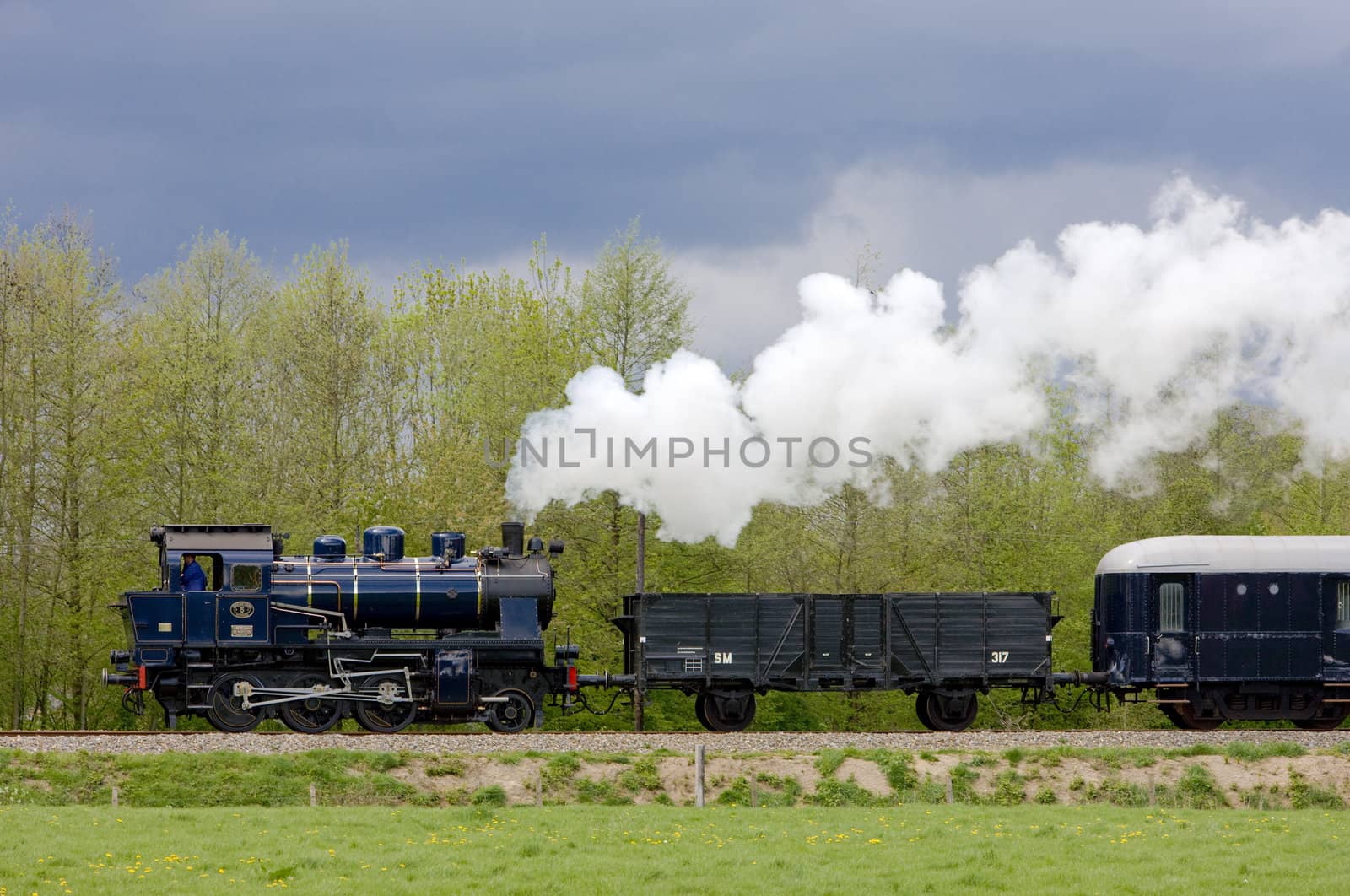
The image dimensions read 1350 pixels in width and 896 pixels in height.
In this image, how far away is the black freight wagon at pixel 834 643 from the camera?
77.2 feet

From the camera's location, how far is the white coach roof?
79.0ft

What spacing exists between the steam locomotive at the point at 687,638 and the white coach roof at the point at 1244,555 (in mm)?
31

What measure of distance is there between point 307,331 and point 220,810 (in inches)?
944

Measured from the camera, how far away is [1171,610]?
2414 centimetres

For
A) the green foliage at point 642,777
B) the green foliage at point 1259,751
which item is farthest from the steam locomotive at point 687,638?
the green foliage at point 642,777

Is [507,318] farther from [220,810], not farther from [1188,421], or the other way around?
[220,810]

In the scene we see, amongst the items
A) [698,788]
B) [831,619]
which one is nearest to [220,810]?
[698,788]

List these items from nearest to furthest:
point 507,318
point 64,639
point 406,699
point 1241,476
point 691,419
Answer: point 406,699 < point 691,419 < point 64,639 < point 1241,476 < point 507,318

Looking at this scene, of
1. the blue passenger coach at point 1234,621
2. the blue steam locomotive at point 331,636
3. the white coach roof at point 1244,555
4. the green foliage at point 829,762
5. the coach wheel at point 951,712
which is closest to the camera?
the green foliage at point 829,762

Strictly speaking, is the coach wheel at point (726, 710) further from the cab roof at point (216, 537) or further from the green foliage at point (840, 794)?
the cab roof at point (216, 537)

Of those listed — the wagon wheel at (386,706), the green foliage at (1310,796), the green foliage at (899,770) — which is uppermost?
the wagon wheel at (386,706)

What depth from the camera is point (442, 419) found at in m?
38.1

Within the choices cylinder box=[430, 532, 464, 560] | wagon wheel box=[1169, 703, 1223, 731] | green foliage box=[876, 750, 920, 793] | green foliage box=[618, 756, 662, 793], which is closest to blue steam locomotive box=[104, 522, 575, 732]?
cylinder box=[430, 532, 464, 560]

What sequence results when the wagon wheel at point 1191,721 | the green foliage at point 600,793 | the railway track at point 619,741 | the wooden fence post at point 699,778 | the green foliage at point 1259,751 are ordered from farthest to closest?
the wagon wheel at point 1191,721
the green foliage at point 1259,751
the railway track at point 619,741
the green foliage at point 600,793
the wooden fence post at point 699,778
